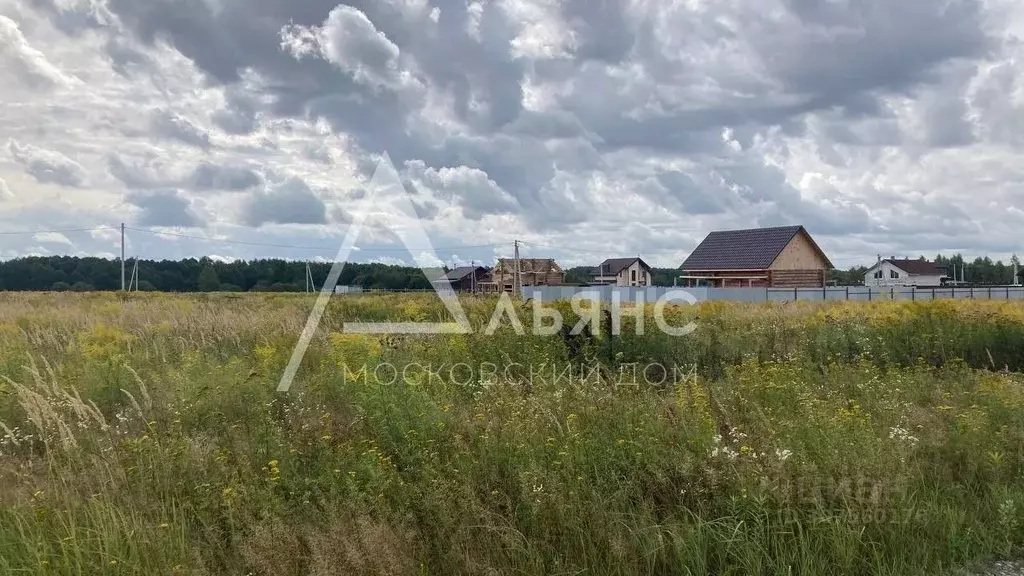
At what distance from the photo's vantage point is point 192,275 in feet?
204

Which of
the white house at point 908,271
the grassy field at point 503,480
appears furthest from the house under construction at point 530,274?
the white house at point 908,271

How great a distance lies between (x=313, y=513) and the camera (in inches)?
147

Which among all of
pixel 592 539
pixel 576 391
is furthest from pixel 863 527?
pixel 576 391

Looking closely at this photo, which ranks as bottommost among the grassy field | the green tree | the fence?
the grassy field

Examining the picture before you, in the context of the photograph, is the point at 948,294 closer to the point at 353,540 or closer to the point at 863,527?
the point at 863,527

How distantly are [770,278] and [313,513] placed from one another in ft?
112

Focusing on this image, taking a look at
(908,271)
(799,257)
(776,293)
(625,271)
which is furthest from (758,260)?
(908,271)

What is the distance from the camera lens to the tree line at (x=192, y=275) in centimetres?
5294

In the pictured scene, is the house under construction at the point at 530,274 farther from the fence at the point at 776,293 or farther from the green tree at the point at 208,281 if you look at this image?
the green tree at the point at 208,281

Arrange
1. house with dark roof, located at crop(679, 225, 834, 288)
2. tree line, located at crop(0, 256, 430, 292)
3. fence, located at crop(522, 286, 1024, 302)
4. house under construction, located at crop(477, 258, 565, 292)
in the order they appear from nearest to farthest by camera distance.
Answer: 1. fence, located at crop(522, 286, 1024, 302)
2. house with dark roof, located at crop(679, 225, 834, 288)
3. house under construction, located at crop(477, 258, 565, 292)
4. tree line, located at crop(0, 256, 430, 292)

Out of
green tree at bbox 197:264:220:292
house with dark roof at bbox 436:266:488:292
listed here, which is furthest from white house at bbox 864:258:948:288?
green tree at bbox 197:264:220:292

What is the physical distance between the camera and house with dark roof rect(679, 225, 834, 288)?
34562 mm

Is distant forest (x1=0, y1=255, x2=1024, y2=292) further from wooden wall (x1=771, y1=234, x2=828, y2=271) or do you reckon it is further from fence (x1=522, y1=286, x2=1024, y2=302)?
fence (x1=522, y1=286, x2=1024, y2=302)

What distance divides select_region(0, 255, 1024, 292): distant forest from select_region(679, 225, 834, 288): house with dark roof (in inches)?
676
